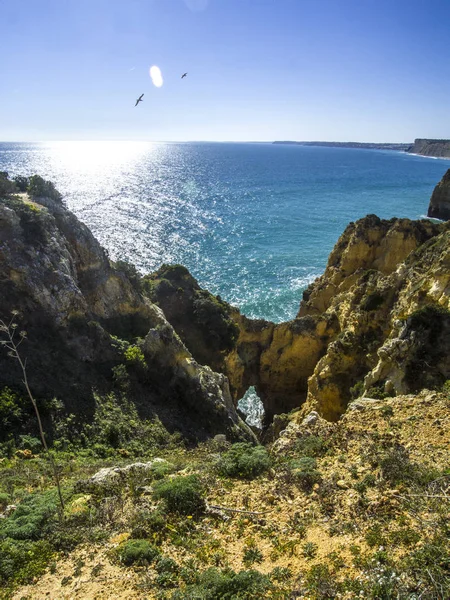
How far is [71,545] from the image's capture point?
9.68 m

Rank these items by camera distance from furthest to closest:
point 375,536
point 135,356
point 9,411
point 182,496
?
point 135,356
point 9,411
point 182,496
point 375,536

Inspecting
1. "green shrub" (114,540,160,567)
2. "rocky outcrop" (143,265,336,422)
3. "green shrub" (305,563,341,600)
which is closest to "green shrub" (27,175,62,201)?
"rocky outcrop" (143,265,336,422)

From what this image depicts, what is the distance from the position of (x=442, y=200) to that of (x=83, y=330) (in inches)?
3993

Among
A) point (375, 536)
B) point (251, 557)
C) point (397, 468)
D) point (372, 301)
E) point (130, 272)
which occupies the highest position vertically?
point (130, 272)

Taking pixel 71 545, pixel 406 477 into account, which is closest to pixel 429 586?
pixel 406 477

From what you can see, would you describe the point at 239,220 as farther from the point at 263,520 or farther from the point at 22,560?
the point at 22,560

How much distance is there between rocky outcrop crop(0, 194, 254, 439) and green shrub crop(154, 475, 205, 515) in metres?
11.1

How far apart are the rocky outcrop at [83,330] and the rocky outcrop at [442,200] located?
301 ft

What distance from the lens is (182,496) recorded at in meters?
10.6

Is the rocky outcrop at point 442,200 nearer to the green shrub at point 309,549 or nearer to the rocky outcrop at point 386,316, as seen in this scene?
the rocky outcrop at point 386,316

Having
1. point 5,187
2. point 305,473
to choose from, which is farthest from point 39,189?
point 305,473

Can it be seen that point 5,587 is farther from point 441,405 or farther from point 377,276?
point 377,276

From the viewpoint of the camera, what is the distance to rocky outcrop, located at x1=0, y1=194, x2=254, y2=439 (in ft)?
71.4

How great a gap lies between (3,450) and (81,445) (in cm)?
358
